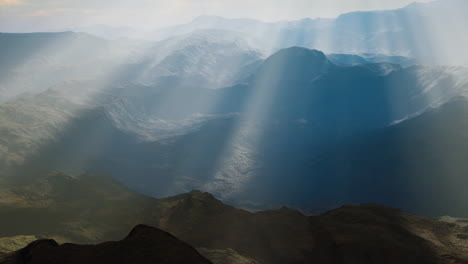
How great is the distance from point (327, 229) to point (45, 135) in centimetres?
12563

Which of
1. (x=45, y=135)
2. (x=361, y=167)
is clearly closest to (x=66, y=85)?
(x=45, y=135)

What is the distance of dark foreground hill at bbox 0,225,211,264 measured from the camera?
15.0 metres

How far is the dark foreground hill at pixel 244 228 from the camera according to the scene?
84.7ft

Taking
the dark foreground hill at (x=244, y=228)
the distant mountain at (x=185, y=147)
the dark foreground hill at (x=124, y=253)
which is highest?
the distant mountain at (x=185, y=147)

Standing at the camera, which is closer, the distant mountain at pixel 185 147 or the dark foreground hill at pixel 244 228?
the dark foreground hill at pixel 244 228

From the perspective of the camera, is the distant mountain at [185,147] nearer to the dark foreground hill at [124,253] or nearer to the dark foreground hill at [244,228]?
the dark foreground hill at [244,228]

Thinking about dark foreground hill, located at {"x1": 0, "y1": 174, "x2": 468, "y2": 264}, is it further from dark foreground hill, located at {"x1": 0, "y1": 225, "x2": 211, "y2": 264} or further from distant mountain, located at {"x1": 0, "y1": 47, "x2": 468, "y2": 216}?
distant mountain, located at {"x1": 0, "y1": 47, "x2": 468, "y2": 216}

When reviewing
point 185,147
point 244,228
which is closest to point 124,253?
point 244,228

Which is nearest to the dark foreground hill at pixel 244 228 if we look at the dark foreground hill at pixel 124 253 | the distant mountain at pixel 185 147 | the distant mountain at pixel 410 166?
the dark foreground hill at pixel 124 253

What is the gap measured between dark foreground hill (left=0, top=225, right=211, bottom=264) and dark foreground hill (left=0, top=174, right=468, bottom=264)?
25 cm

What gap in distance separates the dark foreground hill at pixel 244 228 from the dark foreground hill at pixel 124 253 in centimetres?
25

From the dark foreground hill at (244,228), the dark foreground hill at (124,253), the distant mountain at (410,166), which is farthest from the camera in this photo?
the distant mountain at (410,166)

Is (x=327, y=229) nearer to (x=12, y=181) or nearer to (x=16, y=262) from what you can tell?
(x=16, y=262)

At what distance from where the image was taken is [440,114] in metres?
132
